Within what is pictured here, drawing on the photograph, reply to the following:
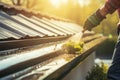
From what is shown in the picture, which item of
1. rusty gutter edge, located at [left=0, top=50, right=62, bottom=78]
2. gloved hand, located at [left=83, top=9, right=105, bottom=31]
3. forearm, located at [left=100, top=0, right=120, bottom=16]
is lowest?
rusty gutter edge, located at [left=0, top=50, right=62, bottom=78]

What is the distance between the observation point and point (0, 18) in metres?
5.09

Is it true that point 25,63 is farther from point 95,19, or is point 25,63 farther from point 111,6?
point 95,19

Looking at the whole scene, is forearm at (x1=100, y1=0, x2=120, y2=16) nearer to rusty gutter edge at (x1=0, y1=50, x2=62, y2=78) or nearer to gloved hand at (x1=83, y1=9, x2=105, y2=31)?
gloved hand at (x1=83, y1=9, x2=105, y2=31)

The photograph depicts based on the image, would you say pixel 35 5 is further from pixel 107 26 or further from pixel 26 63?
pixel 26 63

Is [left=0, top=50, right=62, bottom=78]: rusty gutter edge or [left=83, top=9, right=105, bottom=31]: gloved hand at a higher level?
[left=83, top=9, right=105, bottom=31]: gloved hand

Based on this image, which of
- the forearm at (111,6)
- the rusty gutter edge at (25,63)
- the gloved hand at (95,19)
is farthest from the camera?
the gloved hand at (95,19)

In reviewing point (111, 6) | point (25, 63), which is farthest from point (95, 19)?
point (25, 63)

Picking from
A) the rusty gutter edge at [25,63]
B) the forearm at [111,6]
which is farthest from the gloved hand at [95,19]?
the rusty gutter edge at [25,63]

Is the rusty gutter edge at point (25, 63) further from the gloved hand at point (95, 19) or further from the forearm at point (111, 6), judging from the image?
the forearm at point (111, 6)

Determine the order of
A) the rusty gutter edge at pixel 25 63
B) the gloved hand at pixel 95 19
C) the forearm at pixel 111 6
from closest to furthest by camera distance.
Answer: the rusty gutter edge at pixel 25 63, the forearm at pixel 111 6, the gloved hand at pixel 95 19

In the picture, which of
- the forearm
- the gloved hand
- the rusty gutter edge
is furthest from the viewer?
the gloved hand

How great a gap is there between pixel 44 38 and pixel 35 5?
3415 cm

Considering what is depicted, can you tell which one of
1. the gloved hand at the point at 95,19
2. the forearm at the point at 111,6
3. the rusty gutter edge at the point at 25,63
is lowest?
the rusty gutter edge at the point at 25,63

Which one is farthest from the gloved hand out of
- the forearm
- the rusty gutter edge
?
the rusty gutter edge
